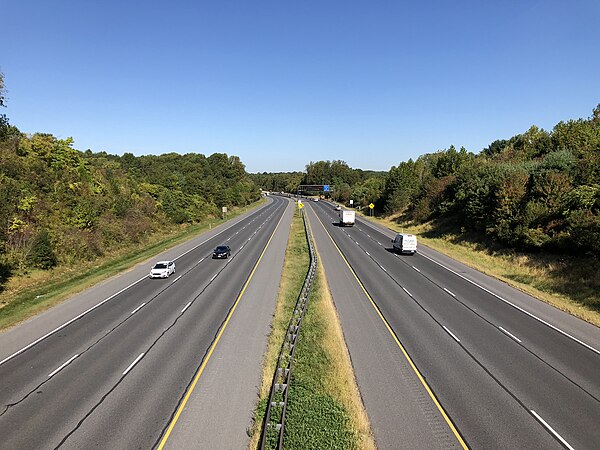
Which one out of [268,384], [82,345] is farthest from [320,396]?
[82,345]

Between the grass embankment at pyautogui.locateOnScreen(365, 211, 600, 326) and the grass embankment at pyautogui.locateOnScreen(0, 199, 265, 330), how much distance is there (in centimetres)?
3307

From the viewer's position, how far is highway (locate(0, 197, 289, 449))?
451 inches

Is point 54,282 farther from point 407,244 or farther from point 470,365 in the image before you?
point 407,244

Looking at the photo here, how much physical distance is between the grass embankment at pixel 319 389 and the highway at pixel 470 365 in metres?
0.59

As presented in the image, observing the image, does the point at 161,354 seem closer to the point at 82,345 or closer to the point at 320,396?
the point at 82,345

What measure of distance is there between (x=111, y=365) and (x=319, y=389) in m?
8.90

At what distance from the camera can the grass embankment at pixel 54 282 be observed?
2372cm

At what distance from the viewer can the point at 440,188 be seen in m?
67.8

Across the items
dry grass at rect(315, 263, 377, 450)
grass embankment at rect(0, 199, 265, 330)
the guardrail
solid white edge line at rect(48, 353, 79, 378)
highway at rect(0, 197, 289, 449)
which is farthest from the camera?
grass embankment at rect(0, 199, 265, 330)

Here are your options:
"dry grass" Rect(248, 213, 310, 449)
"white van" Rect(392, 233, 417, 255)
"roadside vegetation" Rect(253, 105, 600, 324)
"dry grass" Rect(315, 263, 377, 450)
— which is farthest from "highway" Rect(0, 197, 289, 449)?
"roadside vegetation" Rect(253, 105, 600, 324)

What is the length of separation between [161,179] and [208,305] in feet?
211

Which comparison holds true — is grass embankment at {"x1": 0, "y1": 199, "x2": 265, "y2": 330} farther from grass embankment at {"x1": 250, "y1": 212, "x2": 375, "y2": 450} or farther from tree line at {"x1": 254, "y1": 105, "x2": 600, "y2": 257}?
tree line at {"x1": 254, "y1": 105, "x2": 600, "y2": 257}

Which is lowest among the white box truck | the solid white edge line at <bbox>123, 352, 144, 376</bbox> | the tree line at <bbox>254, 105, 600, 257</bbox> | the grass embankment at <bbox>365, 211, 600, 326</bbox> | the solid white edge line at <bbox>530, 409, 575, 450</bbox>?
the solid white edge line at <bbox>123, 352, 144, 376</bbox>

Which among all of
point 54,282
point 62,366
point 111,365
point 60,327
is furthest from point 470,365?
point 54,282
